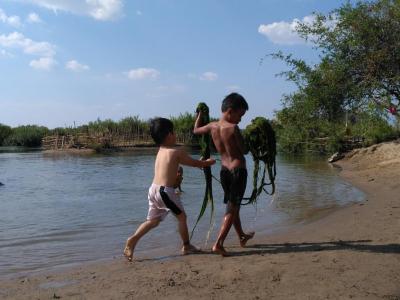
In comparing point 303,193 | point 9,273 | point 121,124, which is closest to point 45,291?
point 9,273

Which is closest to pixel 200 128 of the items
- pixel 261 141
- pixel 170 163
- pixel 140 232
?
pixel 170 163

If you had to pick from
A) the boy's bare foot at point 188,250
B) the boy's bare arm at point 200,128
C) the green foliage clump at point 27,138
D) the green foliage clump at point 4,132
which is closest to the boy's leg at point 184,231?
the boy's bare foot at point 188,250

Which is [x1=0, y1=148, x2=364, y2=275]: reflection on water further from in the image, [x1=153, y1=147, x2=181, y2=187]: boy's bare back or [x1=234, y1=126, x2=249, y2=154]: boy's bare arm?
[x1=234, y1=126, x2=249, y2=154]: boy's bare arm

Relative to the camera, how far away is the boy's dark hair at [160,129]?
585 cm

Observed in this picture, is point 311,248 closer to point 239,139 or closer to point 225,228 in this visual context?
Result: point 225,228

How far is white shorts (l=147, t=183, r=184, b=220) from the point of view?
5.73 meters

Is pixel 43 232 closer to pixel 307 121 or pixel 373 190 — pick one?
pixel 373 190

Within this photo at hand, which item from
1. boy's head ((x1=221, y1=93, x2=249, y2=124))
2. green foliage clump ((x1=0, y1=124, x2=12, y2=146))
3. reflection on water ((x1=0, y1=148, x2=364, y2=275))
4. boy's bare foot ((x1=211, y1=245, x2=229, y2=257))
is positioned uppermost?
green foliage clump ((x1=0, y1=124, x2=12, y2=146))

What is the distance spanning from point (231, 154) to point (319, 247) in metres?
1.65

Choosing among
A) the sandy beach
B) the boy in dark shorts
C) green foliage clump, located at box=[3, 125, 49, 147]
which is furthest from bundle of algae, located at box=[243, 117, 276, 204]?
green foliage clump, located at box=[3, 125, 49, 147]

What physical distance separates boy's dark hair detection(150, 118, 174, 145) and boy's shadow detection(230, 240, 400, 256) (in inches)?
66.6

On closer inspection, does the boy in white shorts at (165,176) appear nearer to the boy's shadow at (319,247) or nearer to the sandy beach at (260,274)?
the sandy beach at (260,274)

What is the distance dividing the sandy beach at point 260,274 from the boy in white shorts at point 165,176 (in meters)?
0.53

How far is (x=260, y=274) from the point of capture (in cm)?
478
